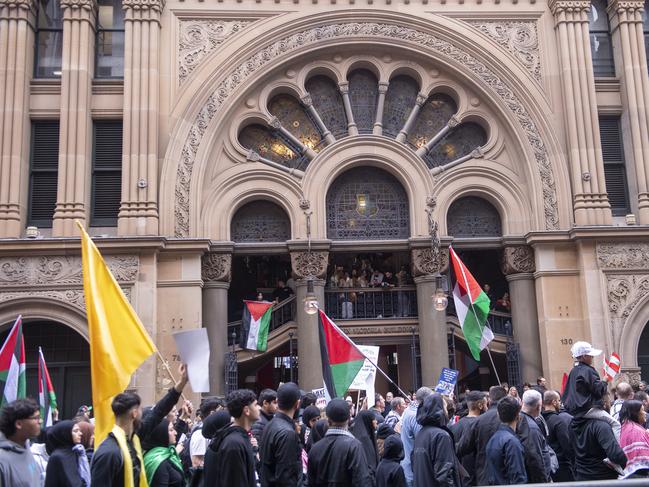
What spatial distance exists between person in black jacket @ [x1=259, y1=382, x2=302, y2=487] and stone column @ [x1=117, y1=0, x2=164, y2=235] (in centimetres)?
1404

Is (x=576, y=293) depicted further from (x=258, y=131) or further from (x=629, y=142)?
(x=258, y=131)

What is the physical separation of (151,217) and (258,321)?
4.28m

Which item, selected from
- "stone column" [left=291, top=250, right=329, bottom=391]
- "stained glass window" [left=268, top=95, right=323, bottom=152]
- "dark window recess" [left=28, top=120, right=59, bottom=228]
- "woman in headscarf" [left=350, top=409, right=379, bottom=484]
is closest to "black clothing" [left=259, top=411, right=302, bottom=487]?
"woman in headscarf" [left=350, top=409, right=379, bottom=484]

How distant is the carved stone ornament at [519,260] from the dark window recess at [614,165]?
10.4ft

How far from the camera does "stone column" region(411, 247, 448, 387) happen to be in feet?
70.2

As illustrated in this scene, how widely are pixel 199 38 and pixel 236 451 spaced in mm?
18420

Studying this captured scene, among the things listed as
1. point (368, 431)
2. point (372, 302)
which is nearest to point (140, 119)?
point (372, 302)

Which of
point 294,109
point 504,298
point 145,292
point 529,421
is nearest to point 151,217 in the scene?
point 145,292

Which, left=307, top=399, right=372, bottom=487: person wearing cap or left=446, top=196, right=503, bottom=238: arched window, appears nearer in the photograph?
left=307, top=399, right=372, bottom=487: person wearing cap

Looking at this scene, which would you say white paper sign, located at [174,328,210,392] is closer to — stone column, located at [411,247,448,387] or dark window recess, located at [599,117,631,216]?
stone column, located at [411,247,448,387]

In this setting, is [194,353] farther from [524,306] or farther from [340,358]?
[524,306]

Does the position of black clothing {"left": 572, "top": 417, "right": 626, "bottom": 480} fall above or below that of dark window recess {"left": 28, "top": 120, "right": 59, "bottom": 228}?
below

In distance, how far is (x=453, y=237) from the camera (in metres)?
22.5

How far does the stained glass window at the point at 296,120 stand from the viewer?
23.4 m
